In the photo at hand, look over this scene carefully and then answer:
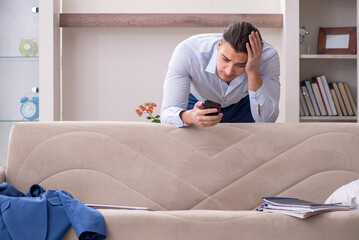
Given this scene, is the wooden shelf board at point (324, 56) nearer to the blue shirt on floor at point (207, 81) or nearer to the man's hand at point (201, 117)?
the blue shirt on floor at point (207, 81)

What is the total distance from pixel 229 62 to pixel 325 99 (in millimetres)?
1804

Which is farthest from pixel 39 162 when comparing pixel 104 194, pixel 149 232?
pixel 149 232

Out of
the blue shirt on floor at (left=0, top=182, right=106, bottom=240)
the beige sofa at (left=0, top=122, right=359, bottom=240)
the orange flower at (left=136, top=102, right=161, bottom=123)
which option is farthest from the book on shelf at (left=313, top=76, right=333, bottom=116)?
the blue shirt on floor at (left=0, top=182, right=106, bottom=240)

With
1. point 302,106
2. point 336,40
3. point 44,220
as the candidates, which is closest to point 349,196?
point 44,220

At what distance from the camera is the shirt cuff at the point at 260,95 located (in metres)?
2.21

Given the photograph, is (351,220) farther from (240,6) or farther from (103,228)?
(240,6)

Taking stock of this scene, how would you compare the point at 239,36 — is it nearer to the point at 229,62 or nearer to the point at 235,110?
the point at 229,62

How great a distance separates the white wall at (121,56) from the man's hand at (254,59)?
5.39ft

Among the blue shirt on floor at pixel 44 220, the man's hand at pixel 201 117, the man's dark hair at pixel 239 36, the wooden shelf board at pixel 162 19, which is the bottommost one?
the blue shirt on floor at pixel 44 220

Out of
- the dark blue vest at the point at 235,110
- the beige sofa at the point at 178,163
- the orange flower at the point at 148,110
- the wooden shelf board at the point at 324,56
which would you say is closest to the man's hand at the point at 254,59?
the beige sofa at the point at 178,163

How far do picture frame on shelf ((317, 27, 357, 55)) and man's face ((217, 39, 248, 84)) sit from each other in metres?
1.82

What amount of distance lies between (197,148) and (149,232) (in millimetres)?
678

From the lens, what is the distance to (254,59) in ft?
6.89

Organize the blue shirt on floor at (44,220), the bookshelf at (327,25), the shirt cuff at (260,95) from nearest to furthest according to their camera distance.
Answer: the blue shirt on floor at (44,220) < the shirt cuff at (260,95) < the bookshelf at (327,25)
